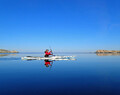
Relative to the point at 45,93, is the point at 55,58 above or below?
above

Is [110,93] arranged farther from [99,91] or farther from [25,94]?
[25,94]

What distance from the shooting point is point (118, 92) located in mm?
9438

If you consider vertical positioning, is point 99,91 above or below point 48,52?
below

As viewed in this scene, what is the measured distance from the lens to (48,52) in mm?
41094

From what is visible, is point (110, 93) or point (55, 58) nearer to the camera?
point (110, 93)

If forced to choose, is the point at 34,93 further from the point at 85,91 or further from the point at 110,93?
the point at 110,93

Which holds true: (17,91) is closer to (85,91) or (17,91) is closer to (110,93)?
(85,91)

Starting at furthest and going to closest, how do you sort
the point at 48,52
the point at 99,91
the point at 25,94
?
the point at 48,52, the point at 99,91, the point at 25,94

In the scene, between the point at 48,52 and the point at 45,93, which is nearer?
the point at 45,93

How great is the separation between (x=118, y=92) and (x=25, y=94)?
6.89 metres

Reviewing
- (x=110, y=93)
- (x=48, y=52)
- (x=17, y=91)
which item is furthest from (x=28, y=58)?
(x=110, y=93)

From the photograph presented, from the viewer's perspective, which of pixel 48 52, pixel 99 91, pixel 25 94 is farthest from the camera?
pixel 48 52

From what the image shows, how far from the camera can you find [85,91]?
31.8ft

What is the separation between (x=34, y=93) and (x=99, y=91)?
194 inches
